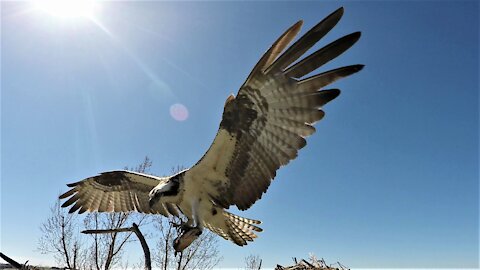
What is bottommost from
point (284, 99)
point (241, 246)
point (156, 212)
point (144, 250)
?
point (144, 250)

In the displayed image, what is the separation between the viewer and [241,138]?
5152 millimetres

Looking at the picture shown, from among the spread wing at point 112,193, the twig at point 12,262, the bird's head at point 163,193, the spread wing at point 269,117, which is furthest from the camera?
the spread wing at point 112,193

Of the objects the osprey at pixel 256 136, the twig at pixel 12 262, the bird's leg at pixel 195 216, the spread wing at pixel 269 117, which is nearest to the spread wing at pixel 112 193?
the osprey at pixel 256 136

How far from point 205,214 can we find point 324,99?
2810 millimetres

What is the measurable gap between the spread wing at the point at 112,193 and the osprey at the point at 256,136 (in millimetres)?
609

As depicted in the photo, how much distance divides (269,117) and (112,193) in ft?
13.9

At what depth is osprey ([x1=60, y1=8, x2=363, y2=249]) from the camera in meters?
3.97

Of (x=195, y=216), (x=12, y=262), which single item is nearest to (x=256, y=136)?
(x=195, y=216)

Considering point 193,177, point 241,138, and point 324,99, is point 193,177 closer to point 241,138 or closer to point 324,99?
point 241,138

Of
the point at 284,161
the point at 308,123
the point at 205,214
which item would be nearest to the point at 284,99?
the point at 308,123

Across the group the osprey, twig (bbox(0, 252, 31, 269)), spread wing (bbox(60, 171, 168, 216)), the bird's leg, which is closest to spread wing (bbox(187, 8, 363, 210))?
the osprey

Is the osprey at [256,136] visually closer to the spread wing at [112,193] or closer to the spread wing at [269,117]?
the spread wing at [269,117]

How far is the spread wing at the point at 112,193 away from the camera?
283 inches

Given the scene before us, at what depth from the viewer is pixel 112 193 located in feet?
24.6
